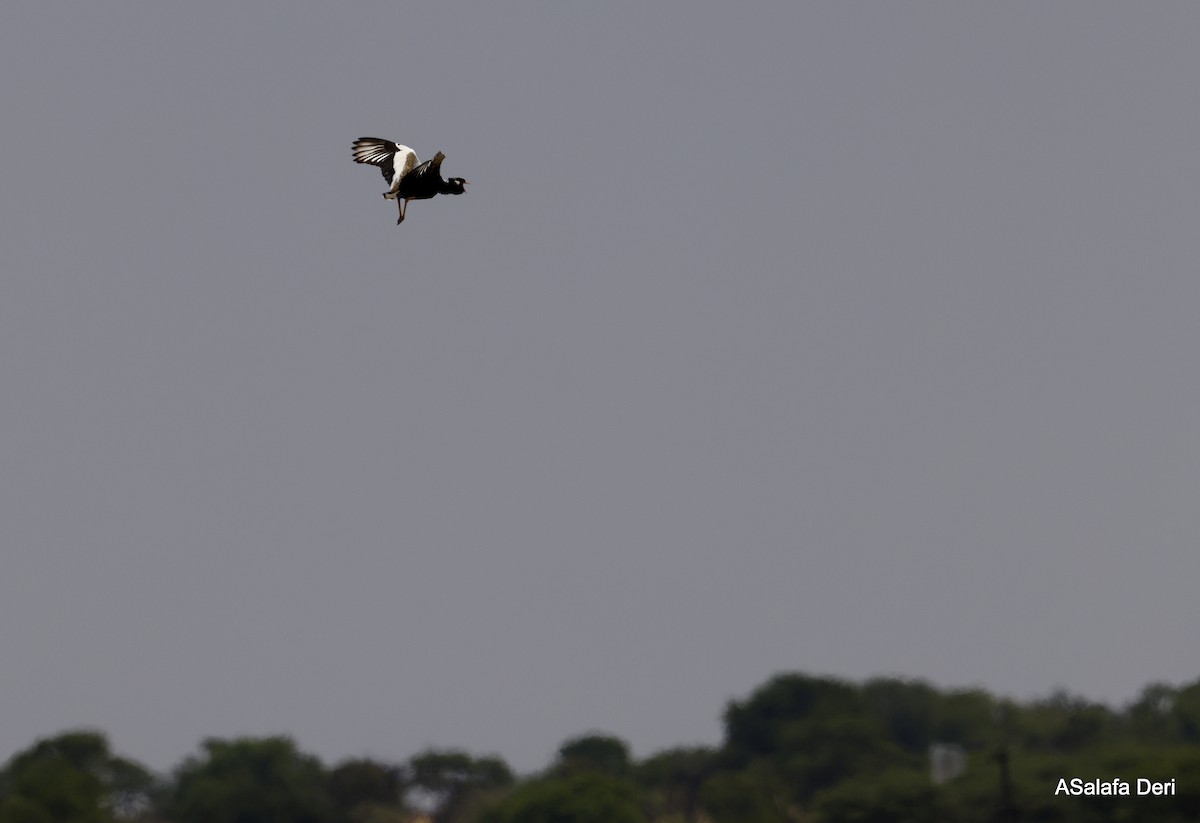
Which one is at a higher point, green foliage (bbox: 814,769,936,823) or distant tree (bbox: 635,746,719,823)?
distant tree (bbox: 635,746,719,823)

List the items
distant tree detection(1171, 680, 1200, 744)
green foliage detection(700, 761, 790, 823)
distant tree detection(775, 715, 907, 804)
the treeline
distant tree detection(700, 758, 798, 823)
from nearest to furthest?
the treeline < distant tree detection(700, 758, 798, 823) < green foliage detection(700, 761, 790, 823) < distant tree detection(1171, 680, 1200, 744) < distant tree detection(775, 715, 907, 804)

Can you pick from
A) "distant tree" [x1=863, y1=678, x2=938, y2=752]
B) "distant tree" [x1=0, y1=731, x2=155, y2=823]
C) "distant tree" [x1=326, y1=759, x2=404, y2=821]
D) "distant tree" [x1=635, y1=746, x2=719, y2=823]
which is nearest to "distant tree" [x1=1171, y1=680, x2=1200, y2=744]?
"distant tree" [x1=863, y1=678, x2=938, y2=752]

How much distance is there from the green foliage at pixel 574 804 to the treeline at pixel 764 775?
142mm

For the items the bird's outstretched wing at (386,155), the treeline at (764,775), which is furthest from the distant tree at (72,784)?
the bird's outstretched wing at (386,155)

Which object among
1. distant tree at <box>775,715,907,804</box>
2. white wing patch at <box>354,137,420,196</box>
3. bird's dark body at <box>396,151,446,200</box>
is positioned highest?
distant tree at <box>775,715,907,804</box>

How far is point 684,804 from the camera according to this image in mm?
154125

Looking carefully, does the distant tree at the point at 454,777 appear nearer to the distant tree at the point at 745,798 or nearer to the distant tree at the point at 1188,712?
the distant tree at the point at 745,798

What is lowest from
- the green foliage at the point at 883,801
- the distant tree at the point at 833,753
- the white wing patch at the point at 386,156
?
the green foliage at the point at 883,801

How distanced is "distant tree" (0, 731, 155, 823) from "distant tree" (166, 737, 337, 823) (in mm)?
3621

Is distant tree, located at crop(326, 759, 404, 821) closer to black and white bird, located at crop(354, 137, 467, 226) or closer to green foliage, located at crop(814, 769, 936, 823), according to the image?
green foliage, located at crop(814, 769, 936, 823)

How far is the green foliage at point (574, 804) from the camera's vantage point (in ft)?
400

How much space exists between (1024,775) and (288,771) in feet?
228

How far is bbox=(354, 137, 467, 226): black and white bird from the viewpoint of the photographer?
37312 millimetres

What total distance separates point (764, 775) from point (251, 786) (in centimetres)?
3926
